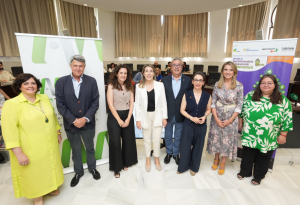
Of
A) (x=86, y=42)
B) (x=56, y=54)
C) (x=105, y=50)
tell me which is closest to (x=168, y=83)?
(x=86, y=42)

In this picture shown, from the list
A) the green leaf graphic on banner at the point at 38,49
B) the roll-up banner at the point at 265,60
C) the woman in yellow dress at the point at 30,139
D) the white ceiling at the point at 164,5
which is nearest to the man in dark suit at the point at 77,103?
the woman in yellow dress at the point at 30,139

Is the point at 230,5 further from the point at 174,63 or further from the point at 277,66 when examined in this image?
the point at 174,63

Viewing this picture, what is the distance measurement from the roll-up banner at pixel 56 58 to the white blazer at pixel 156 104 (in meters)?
0.62

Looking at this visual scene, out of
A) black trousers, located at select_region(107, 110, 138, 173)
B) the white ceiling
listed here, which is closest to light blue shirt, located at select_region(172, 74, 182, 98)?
black trousers, located at select_region(107, 110, 138, 173)

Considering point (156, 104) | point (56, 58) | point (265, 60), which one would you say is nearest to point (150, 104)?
point (156, 104)

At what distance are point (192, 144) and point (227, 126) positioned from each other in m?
0.55

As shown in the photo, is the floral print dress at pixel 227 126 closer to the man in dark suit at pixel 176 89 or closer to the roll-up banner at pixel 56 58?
the man in dark suit at pixel 176 89

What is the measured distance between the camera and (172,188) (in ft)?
7.22

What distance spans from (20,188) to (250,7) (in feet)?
34.0

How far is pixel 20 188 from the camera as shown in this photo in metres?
1.77

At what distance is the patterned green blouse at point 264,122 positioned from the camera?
1.95 m

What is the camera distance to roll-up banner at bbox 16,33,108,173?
203 centimetres

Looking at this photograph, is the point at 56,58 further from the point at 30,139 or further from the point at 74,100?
the point at 30,139

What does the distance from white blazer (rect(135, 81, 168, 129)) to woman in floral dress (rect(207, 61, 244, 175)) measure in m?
0.70
